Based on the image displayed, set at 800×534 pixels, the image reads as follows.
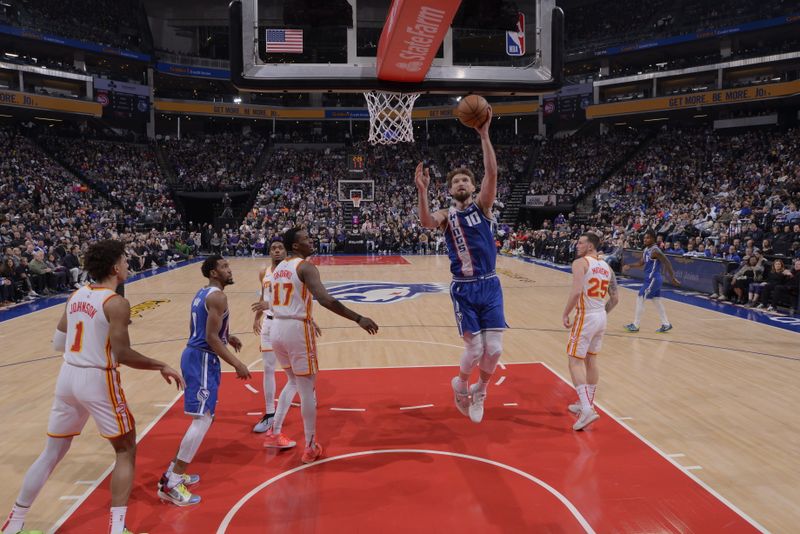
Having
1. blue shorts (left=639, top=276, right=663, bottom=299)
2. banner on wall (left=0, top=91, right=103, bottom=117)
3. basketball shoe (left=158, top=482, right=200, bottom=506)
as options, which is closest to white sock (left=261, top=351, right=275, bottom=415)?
basketball shoe (left=158, top=482, right=200, bottom=506)

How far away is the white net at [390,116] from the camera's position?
29.6ft

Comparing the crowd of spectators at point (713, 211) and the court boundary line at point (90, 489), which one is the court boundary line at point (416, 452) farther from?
the crowd of spectators at point (713, 211)

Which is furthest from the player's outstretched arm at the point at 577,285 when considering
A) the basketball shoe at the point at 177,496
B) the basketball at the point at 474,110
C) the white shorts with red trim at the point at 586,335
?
the basketball shoe at the point at 177,496

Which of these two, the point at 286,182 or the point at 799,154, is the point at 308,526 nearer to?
the point at 799,154

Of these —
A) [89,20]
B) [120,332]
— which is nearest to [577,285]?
[120,332]

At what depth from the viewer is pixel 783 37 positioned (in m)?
31.0

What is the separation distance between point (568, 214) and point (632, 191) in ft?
12.5

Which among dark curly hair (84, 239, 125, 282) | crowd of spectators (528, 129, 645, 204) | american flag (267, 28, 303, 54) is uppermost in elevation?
crowd of spectators (528, 129, 645, 204)

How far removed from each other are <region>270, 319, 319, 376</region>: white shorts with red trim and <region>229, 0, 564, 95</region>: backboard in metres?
3.65

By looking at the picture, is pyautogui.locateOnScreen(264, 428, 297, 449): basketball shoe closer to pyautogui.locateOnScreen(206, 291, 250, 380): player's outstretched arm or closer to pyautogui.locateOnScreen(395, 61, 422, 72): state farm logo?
pyautogui.locateOnScreen(206, 291, 250, 380): player's outstretched arm

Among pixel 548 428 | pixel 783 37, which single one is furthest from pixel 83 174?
pixel 783 37

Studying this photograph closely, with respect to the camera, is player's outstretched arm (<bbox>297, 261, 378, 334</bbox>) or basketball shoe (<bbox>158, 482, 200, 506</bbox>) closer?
basketball shoe (<bbox>158, 482, 200, 506</bbox>)

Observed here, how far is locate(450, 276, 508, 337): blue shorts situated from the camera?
15.1 feet

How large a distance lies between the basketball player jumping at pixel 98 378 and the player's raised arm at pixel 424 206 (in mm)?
2172
